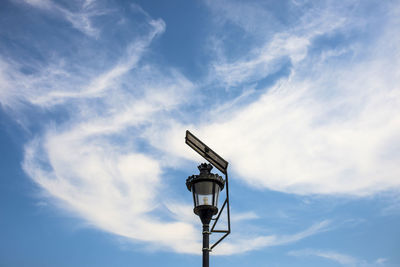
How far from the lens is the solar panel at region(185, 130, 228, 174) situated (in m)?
9.49

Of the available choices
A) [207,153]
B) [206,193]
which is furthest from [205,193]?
[207,153]

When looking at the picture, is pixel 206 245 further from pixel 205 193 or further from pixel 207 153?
pixel 207 153

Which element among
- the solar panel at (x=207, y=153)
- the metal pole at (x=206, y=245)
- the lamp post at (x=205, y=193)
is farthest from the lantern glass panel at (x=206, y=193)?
the solar panel at (x=207, y=153)

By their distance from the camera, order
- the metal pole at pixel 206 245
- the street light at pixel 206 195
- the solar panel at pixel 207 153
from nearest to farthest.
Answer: the metal pole at pixel 206 245, the street light at pixel 206 195, the solar panel at pixel 207 153

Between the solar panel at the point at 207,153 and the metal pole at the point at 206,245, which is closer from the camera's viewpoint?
the metal pole at the point at 206,245

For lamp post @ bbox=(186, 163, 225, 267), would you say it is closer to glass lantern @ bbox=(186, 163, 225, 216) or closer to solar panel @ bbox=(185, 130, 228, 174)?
glass lantern @ bbox=(186, 163, 225, 216)

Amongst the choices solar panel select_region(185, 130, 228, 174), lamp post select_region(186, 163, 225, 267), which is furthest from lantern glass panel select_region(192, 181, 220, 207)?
solar panel select_region(185, 130, 228, 174)

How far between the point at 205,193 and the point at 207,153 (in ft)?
3.76

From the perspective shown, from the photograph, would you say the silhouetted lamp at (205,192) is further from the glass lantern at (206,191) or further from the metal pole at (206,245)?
the metal pole at (206,245)

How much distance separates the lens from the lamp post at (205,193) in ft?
28.8

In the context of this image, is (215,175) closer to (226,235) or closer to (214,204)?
(214,204)

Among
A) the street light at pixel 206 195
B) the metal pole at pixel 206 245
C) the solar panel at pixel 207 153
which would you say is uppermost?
the solar panel at pixel 207 153

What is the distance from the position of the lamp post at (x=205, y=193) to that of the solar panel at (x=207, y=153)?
46 centimetres

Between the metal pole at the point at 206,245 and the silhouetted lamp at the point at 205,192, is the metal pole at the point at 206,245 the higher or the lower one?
the lower one
